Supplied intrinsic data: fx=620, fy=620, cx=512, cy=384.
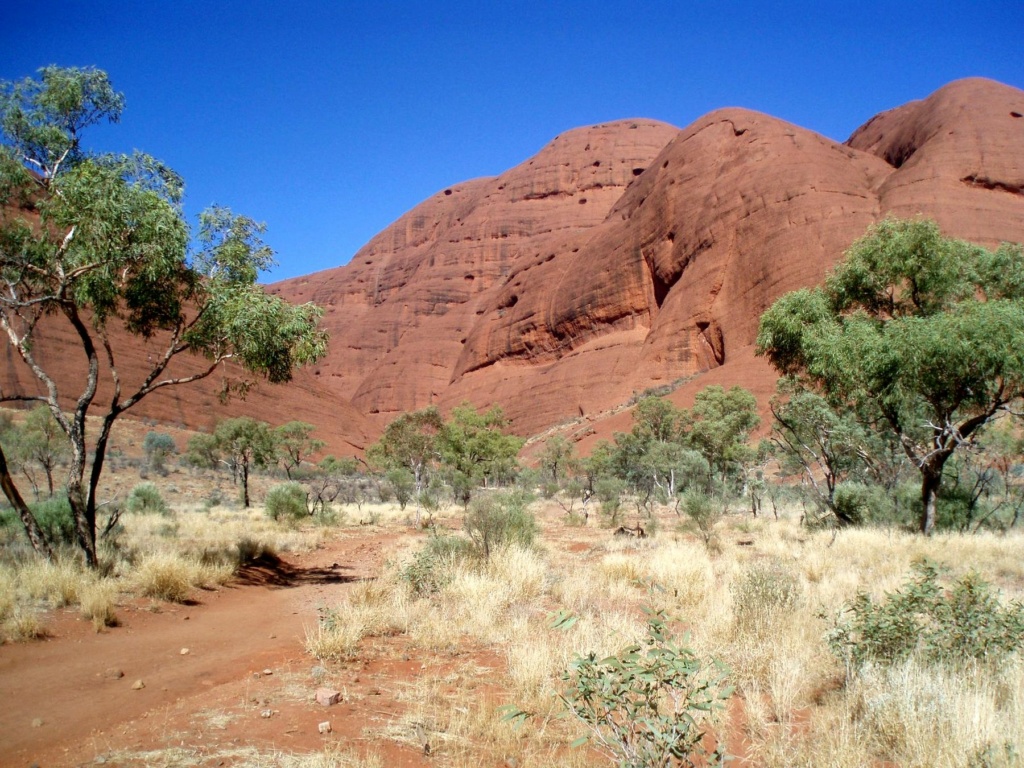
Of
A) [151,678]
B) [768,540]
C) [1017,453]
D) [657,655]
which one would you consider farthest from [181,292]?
[1017,453]

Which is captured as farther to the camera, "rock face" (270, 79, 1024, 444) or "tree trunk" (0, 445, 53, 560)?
"rock face" (270, 79, 1024, 444)

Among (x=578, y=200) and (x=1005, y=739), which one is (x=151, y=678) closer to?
(x=1005, y=739)

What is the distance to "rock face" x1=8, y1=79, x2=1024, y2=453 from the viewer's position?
164ft

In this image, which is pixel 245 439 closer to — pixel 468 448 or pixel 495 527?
pixel 468 448

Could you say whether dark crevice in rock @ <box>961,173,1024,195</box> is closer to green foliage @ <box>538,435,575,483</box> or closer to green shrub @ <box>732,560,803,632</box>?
green foliage @ <box>538,435,575,483</box>

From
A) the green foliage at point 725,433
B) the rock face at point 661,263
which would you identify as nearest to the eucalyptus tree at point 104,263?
Result: the green foliage at point 725,433

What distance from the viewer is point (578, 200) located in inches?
4294

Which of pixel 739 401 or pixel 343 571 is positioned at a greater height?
pixel 739 401

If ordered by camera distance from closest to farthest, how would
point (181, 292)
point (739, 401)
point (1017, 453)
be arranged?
point (181, 292) → point (1017, 453) → point (739, 401)

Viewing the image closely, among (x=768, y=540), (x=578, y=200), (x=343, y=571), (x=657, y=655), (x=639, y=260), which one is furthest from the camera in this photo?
(x=578, y=200)

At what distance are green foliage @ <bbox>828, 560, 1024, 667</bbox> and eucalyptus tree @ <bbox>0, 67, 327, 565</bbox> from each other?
8.02 meters

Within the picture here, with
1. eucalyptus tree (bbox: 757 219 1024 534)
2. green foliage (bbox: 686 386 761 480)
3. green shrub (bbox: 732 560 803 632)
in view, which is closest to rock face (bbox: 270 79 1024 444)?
green foliage (bbox: 686 386 761 480)

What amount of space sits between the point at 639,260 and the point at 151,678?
67.0 metres

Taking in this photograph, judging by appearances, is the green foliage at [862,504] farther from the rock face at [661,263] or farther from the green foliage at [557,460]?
the green foliage at [557,460]
